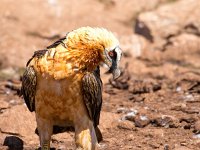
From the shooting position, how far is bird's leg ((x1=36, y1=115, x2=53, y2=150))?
646 centimetres

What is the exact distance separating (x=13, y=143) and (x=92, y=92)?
163 cm

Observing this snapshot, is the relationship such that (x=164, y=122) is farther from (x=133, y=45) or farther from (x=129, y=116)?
(x=133, y=45)

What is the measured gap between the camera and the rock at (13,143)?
743 cm

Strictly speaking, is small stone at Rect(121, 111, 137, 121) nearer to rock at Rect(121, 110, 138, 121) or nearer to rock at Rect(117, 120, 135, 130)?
rock at Rect(121, 110, 138, 121)

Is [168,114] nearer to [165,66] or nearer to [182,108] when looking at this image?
[182,108]

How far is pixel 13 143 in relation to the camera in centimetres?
745

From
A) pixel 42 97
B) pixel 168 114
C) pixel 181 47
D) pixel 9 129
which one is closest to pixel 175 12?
pixel 181 47

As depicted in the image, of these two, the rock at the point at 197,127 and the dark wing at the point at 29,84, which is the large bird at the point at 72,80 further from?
the rock at the point at 197,127

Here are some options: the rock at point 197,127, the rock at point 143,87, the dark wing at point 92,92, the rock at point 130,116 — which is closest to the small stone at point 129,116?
the rock at point 130,116

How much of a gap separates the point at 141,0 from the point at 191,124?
6306 millimetres

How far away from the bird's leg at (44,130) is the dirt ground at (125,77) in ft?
2.99

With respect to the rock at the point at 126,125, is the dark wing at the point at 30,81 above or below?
above

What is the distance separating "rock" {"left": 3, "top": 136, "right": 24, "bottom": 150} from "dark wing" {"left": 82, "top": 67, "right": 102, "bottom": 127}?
126 centimetres

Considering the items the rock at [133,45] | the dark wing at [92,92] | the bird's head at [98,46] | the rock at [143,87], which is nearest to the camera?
the bird's head at [98,46]
